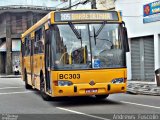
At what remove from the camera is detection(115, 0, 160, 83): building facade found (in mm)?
24828

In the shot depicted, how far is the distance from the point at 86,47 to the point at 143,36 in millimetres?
13183

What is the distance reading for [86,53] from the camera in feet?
45.2

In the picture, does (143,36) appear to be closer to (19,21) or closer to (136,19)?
(136,19)

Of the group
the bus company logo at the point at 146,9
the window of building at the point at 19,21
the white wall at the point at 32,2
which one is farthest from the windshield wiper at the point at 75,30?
the white wall at the point at 32,2

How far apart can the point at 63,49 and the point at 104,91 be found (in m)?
2.04

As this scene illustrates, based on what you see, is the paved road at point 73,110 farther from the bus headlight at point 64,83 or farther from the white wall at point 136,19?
the white wall at point 136,19

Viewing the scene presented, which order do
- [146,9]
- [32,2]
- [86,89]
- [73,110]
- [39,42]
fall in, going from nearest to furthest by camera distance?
[73,110]
[86,89]
[39,42]
[146,9]
[32,2]

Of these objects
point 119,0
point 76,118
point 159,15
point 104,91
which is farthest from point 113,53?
point 119,0

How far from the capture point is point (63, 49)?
1373 centimetres

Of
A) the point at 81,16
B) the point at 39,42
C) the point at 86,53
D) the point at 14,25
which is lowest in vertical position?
the point at 86,53

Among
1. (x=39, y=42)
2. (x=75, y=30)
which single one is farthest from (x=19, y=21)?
(x=75, y=30)

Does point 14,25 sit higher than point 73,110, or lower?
higher

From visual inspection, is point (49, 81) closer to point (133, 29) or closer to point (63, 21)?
point (63, 21)

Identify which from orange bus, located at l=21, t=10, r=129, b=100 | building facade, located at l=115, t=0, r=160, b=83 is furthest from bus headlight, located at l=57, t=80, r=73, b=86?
building facade, located at l=115, t=0, r=160, b=83
